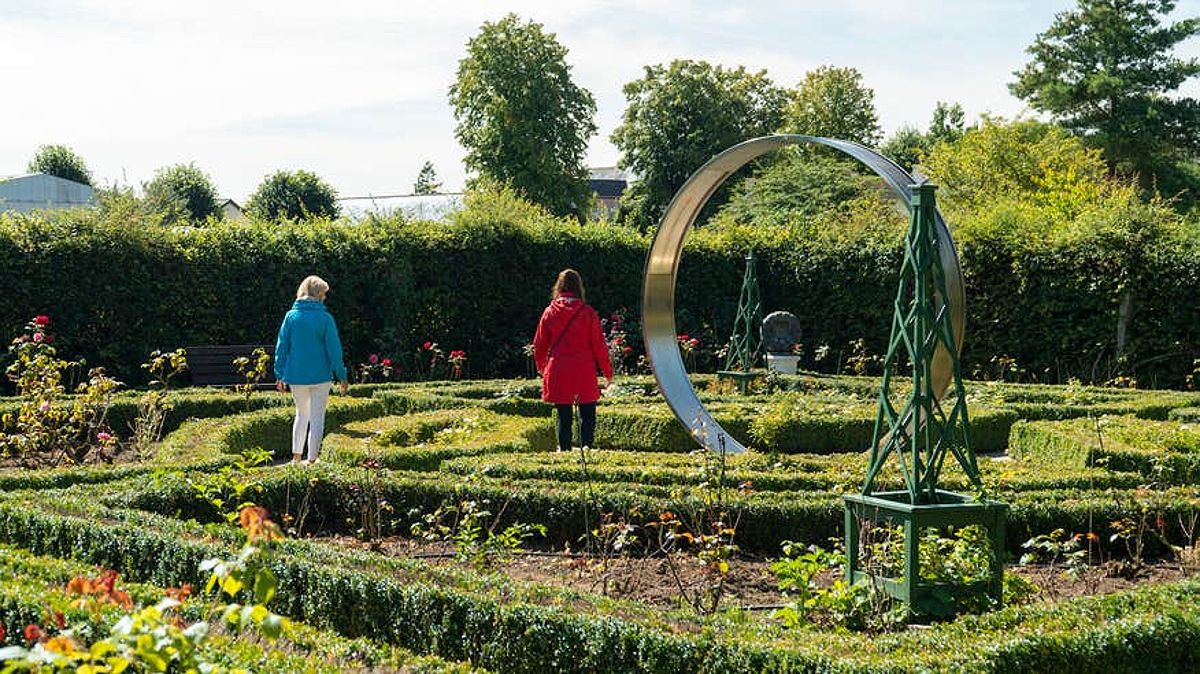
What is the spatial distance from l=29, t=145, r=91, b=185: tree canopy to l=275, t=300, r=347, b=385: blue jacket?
4864 cm

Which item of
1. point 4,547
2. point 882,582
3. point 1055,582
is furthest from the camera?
point 1055,582

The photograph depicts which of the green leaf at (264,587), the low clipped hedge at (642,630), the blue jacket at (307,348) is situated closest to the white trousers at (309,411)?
the blue jacket at (307,348)

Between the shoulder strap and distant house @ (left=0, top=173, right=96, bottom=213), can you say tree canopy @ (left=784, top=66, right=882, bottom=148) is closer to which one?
distant house @ (left=0, top=173, right=96, bottom=213)

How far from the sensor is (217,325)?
16.5m

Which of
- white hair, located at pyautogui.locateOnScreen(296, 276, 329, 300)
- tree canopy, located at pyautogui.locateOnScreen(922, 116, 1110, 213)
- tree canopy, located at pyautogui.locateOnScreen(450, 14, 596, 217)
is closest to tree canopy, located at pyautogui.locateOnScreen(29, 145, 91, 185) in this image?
tree canopy, located at pyautogui.locateOnScreen(450, 14, 596, 217)

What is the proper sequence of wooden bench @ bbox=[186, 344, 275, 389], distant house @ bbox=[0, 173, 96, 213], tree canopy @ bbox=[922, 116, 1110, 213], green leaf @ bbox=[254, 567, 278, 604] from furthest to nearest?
distant house @ bbox=[0, 173, 96, 213] < tree canopy @ bbox=[922, 116, 1110, 213] < wooden bench @ bbox=[186, 344, 275, 389] < green leaf @ bbox=[254, 567, 278, 604]

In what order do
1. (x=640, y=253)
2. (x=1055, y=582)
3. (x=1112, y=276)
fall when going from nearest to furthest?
(x=1055, y=582) → (x=1112, y=276) → (x=640, y=253)

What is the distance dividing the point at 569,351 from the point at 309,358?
6.46 feet

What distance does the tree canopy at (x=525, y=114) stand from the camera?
4044cm

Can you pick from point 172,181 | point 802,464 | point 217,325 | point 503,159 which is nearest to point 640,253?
point 217,325

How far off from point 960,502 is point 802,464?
3.22m

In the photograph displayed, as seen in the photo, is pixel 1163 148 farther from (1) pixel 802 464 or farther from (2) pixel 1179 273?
(1) pixel 802 464

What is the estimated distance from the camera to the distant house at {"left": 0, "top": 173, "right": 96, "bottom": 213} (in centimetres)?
4425

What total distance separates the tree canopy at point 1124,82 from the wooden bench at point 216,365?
27.1 meters
